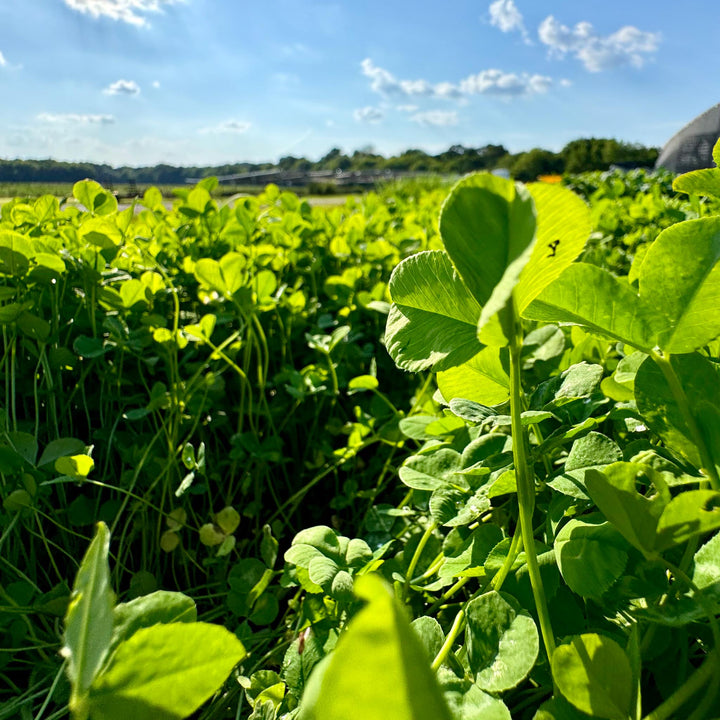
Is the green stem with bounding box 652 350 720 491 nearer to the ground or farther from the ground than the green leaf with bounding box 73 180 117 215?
nearer to the ground

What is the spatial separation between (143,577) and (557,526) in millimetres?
715

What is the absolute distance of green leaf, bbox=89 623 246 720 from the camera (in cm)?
26

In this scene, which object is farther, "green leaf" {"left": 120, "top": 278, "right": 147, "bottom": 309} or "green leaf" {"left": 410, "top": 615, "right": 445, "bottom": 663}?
"green leaf" {"left": 120, "top": 278, "right": 147, "bottom": 309}

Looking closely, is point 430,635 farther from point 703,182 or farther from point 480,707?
point 703,182

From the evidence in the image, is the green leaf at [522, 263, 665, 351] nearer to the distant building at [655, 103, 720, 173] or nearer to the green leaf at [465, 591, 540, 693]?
the green leaf at [465, 591, 540, 693]

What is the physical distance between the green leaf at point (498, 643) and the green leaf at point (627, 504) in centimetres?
8

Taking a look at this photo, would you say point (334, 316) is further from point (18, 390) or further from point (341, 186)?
point (341, 186)

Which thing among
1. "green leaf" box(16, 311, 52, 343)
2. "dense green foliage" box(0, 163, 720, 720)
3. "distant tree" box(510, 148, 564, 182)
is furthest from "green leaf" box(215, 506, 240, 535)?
"distant tree" box(510, 148, 564, 182)

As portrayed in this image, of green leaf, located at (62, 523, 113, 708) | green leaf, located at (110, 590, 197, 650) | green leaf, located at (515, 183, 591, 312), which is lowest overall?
green leaf, located at (110, 590, 197, 650)

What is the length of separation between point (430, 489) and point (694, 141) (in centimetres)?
868

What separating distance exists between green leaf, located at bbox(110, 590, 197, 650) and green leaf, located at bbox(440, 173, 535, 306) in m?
0.22

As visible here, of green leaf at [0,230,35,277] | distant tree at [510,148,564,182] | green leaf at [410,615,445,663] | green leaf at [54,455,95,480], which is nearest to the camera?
green leaf at [410,615,445,663]

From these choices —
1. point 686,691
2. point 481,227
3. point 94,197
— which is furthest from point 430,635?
point 94,197

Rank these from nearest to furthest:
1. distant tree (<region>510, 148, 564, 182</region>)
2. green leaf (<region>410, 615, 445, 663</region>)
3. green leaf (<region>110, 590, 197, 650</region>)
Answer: green leaf (<region>110, 590, 197, 650</region>), green leaf (<region>410, 615, 445, 663</region>), distant tree (<region>510, 148, 564, 182</region>)
